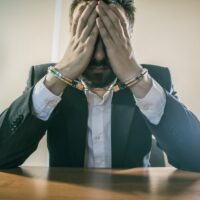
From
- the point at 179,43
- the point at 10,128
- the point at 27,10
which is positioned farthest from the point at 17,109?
the point at 179,43

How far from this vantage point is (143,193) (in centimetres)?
54

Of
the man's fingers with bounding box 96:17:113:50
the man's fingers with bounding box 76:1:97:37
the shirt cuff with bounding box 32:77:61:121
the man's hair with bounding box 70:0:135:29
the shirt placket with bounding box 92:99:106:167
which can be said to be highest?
the man's hair with bounding box 70:0:135:29

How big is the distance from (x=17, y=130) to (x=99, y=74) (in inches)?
10.4

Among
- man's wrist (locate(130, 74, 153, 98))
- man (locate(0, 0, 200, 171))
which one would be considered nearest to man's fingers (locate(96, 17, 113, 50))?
man (locate(0, 0, 200, 171))

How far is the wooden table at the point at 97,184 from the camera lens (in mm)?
518

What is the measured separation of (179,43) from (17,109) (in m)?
1.24

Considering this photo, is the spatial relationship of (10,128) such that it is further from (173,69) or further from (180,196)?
(173,69)

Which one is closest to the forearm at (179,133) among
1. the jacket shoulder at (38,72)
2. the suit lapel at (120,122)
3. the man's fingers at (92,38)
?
the suit lapel at (120,122)

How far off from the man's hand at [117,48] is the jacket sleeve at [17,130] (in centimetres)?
Result: 24

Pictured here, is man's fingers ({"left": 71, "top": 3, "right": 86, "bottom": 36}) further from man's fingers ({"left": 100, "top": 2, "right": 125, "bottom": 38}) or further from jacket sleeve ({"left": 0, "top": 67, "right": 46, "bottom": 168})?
jacket sleeve ({"left": 0, "top": 67, "right": 46, "bottom": 168})

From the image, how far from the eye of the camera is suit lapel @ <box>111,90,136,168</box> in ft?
3.08

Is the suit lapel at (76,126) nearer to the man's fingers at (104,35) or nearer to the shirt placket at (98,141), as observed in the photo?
the shirt placket at (98,141)

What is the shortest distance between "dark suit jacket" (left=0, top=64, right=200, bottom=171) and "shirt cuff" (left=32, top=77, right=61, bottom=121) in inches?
0.6

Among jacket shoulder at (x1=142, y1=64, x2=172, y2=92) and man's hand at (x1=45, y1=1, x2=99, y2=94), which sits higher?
man's hand at (x1=45, y1=1, x2=99, y2=94)
